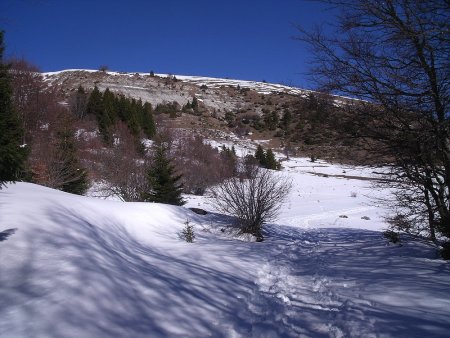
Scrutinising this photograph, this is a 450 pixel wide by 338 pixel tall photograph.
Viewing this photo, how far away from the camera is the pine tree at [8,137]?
13.0ft

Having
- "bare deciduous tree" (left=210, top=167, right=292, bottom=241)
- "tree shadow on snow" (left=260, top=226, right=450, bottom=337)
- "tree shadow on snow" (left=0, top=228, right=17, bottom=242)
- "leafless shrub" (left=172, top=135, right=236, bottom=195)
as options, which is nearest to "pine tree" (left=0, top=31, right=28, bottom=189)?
"tree shadow on snow" (left=0, top=228, right=17, bottom=242)

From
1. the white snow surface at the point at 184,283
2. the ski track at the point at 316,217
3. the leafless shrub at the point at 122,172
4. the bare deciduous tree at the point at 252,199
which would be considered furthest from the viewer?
the leafless shrub at the point at 122,172

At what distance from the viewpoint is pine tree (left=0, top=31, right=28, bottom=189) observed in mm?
3973

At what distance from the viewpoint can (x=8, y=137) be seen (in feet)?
13.3

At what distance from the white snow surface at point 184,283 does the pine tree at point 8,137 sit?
108 cm

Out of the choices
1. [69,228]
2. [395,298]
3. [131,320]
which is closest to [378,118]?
[395,298]

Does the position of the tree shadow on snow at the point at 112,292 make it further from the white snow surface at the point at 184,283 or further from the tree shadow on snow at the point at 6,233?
the tree shadow on snow at the point at 6,233

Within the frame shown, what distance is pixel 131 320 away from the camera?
3.49m

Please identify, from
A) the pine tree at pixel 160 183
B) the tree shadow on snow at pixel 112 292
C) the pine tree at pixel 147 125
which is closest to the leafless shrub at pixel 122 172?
the pine tree at pixel 160 183

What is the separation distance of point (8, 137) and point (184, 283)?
10.9 feet

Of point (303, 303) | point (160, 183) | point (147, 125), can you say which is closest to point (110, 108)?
point (147, 125)

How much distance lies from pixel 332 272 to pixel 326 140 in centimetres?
268

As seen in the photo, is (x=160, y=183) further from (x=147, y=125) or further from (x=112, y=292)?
(x=147, y=125)

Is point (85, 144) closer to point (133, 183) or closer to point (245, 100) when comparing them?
point (133, 183)
